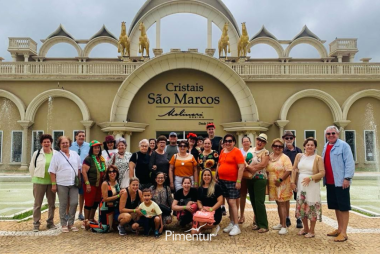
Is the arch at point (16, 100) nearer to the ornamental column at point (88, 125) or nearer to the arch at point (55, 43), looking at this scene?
the ornamental column at point (88, 125)

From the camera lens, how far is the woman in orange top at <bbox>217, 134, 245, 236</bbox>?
218 inches

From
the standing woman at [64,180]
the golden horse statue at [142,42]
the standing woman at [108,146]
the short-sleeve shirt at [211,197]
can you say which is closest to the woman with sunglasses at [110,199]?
the standing woman at [64,180]

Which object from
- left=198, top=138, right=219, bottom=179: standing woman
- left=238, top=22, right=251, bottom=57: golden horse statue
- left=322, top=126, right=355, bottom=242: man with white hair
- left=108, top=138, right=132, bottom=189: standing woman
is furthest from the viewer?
left=238, top=22, right=251, bottom=57: golden horse statue

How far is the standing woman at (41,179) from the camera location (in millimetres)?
5797

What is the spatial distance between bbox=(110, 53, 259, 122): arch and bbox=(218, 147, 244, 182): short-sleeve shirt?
1095 centimetres

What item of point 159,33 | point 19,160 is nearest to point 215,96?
point 159,33

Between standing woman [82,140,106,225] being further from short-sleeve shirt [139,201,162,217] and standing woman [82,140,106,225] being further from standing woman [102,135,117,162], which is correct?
short-sleeve shirt [139,201,162,217]

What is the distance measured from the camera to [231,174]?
18.4 ft

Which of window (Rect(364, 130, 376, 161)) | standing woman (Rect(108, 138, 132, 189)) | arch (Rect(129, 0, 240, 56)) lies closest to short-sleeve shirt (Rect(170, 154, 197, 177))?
standing woman (Rect(108, 138, 132, 189))

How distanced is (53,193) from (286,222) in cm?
469

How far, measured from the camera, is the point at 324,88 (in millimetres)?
17234

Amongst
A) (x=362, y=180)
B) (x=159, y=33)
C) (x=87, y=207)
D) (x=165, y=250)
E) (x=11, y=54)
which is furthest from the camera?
(x=11, y=54)

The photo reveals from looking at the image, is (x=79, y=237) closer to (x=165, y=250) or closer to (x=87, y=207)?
(x=87, y=207)

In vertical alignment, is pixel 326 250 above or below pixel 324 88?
below
